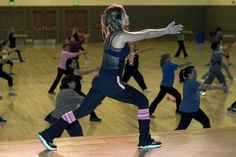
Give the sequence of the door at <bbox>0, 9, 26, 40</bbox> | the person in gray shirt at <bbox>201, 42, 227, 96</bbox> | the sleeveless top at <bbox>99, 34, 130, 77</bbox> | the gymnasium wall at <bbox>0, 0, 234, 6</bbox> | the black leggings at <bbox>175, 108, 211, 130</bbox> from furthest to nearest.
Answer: the gymnasium wall at <bbox>0, 0, 234, 6</bbox>, the door at <bbox>0, 9, 26, 40</bbox>, the person in gray shirt at <bbox>201, 42, 227, 96</bbox>, the black leggings at <bbox>175, 108, 211, 130</bbox>, the sleeveless top at <bbox>99, 34, 130, 77</bbox>

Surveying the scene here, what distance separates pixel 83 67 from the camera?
58.0ft

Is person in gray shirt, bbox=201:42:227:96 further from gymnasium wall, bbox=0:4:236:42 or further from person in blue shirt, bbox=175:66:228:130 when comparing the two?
gymnasium wall, bbox=0:4:236:42

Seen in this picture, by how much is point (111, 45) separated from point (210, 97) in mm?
7449

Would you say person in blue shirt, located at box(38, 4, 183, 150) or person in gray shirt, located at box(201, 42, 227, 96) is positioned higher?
person in blue shirt, located at box(38, 4, 183, 150)

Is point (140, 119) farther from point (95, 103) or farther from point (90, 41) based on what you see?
point (90, 41)

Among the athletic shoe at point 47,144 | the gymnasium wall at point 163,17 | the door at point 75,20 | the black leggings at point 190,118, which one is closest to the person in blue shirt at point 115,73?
the athletic shoe at point 47,144

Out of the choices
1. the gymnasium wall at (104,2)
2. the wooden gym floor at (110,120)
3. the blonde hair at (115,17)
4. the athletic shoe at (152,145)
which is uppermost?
the blonde hair at (115,17)

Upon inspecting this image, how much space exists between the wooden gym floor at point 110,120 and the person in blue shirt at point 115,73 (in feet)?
0.83

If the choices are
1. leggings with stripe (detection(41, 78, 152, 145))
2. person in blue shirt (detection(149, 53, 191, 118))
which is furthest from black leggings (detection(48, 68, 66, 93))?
leggings with stripe (detection(41, 78, 152, 145))

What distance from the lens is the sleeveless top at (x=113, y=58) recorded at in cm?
469

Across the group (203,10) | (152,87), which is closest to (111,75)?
(152,87)

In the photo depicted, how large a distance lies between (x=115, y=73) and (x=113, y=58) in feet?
0.54

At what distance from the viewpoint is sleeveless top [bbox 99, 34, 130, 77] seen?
4691mm

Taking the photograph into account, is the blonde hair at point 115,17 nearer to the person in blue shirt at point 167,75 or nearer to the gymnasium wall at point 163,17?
the person in blue shirt at point 167,75
